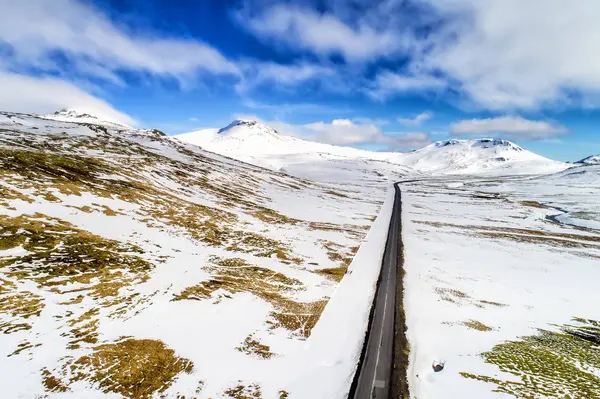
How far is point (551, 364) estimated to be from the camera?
25.0 meters

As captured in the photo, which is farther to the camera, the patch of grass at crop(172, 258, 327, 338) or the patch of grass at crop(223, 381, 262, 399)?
the patch of grass at crop(172, 258, 327, 338)

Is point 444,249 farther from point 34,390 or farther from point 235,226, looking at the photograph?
point 34,390

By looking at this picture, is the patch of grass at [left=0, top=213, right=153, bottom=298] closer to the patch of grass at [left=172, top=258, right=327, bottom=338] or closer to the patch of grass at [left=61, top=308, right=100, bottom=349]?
the patch of grass at [left=61, top=308, right=100, bottom=349]

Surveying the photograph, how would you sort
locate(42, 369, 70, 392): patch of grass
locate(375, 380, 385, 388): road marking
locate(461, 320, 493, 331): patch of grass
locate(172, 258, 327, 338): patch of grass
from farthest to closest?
locate(461, 320, 493, 331): patch of grass → locate(172, 258, 327, 338): patch of grass → locate(375, 380, 385, 388): road marking → locate(42, 369, 70, 392): patch of grass

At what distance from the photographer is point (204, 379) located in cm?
2203

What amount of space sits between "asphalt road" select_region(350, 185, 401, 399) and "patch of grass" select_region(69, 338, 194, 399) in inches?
523

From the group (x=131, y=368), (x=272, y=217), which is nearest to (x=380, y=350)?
(x=131, y=368)

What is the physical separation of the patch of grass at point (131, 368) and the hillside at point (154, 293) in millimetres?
96

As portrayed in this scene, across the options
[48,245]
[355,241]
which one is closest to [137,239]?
[48,245]

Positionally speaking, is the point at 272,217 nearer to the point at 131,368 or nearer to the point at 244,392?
the point at 131,368

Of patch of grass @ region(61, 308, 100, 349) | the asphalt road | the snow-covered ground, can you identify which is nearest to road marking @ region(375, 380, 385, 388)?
the asphalt road

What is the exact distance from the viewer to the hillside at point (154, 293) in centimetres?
2152

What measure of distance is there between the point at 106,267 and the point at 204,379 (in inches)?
847

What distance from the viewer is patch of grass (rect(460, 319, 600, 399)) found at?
70.7ft
